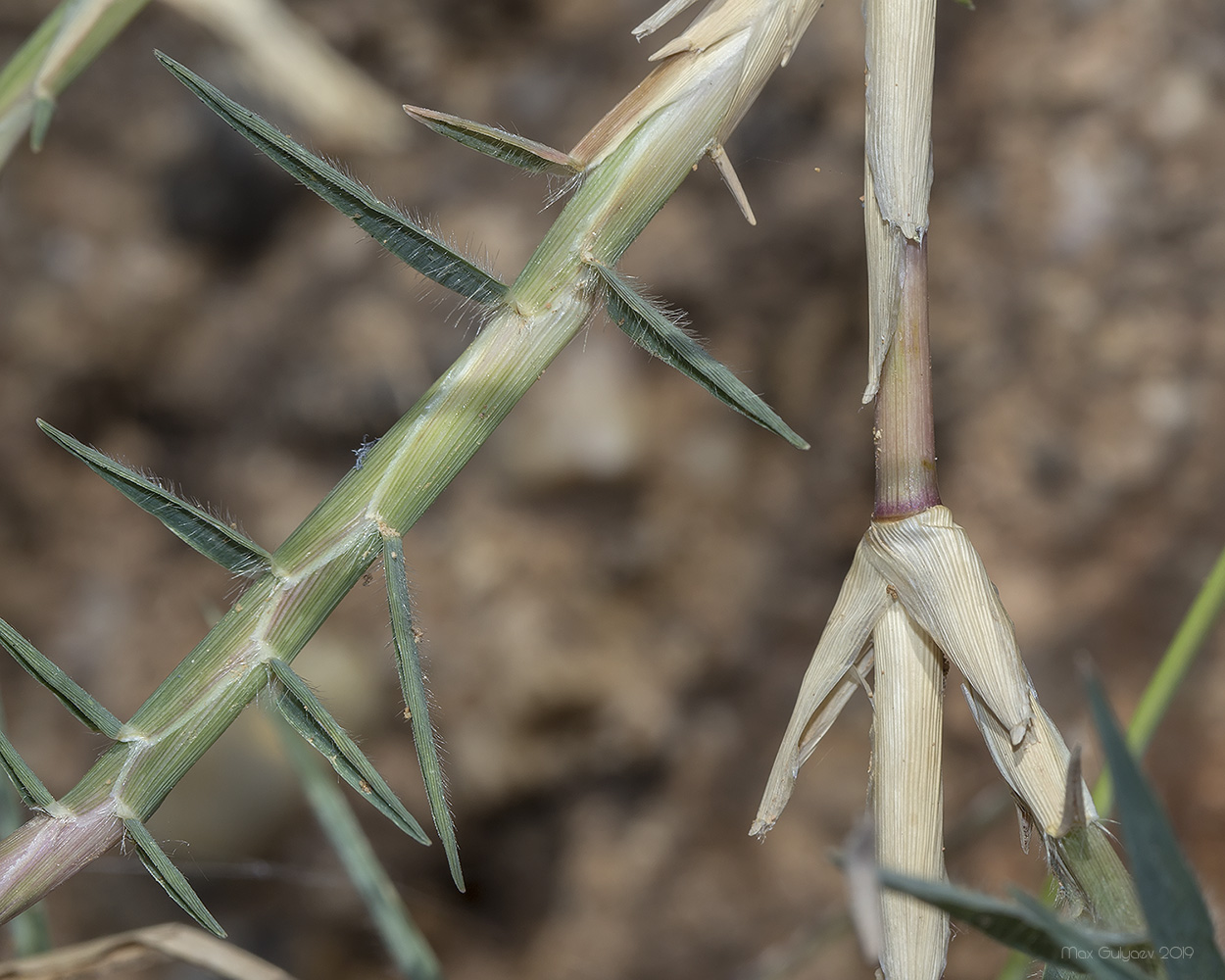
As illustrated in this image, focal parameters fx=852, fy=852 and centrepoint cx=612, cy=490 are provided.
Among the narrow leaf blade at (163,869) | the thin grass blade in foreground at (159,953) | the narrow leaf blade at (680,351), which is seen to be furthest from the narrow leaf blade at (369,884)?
the narrow leaf blade at (680,351)

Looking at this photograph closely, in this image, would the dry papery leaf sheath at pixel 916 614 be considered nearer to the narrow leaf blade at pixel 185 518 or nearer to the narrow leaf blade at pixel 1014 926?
the narrow leaf blade at pixel 1014 926

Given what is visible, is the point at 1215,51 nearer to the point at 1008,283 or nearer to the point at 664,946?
the point at 1008,283

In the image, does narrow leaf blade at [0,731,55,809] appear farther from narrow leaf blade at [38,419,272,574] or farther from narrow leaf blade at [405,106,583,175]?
narrow leaf blade at [405,106,583,175]

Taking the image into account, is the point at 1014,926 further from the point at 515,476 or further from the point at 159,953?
the point at 515,476

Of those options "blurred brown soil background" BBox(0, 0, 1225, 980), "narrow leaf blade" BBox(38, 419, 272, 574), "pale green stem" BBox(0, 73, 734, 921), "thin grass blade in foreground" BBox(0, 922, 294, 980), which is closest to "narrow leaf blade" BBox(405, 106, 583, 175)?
"pale green stem" BBox(0, 73, 734, 921)

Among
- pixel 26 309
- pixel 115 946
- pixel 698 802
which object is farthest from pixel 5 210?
pixel 698 802

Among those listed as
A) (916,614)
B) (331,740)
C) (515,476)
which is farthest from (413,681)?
(515,476)
